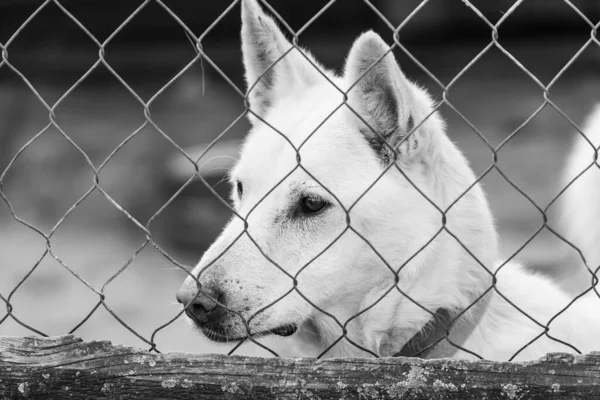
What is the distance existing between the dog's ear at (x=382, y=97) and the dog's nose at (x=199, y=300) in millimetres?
724

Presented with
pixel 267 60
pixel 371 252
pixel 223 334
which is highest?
pixel 267 60

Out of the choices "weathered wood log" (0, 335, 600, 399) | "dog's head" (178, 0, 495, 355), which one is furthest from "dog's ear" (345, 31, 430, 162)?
"weathered wood log" (0, 335, 600, 399)

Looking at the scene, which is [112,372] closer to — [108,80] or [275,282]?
[275,282]

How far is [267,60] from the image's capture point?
2.85 m

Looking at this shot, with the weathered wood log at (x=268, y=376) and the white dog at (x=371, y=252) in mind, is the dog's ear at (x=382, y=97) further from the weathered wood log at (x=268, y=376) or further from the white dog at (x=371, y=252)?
the weathered wood log at (x=268, y=376)

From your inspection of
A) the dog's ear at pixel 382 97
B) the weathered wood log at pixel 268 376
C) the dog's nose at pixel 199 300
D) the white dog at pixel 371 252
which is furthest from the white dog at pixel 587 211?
the dog's nose at pixel 199 300

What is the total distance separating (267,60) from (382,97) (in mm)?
693

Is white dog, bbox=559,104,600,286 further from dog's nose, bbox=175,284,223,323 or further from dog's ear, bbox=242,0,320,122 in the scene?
dog's nose, bbox=175,284,223,323

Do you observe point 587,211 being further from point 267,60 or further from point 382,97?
point 267,60

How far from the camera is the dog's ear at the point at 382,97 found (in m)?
2.15

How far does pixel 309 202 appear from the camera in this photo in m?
2.43

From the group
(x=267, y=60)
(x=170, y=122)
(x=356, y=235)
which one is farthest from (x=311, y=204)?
(x=170, y=122)

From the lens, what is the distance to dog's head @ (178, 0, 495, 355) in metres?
2.29

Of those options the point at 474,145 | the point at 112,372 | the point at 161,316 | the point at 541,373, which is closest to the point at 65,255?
the point at 161,316
